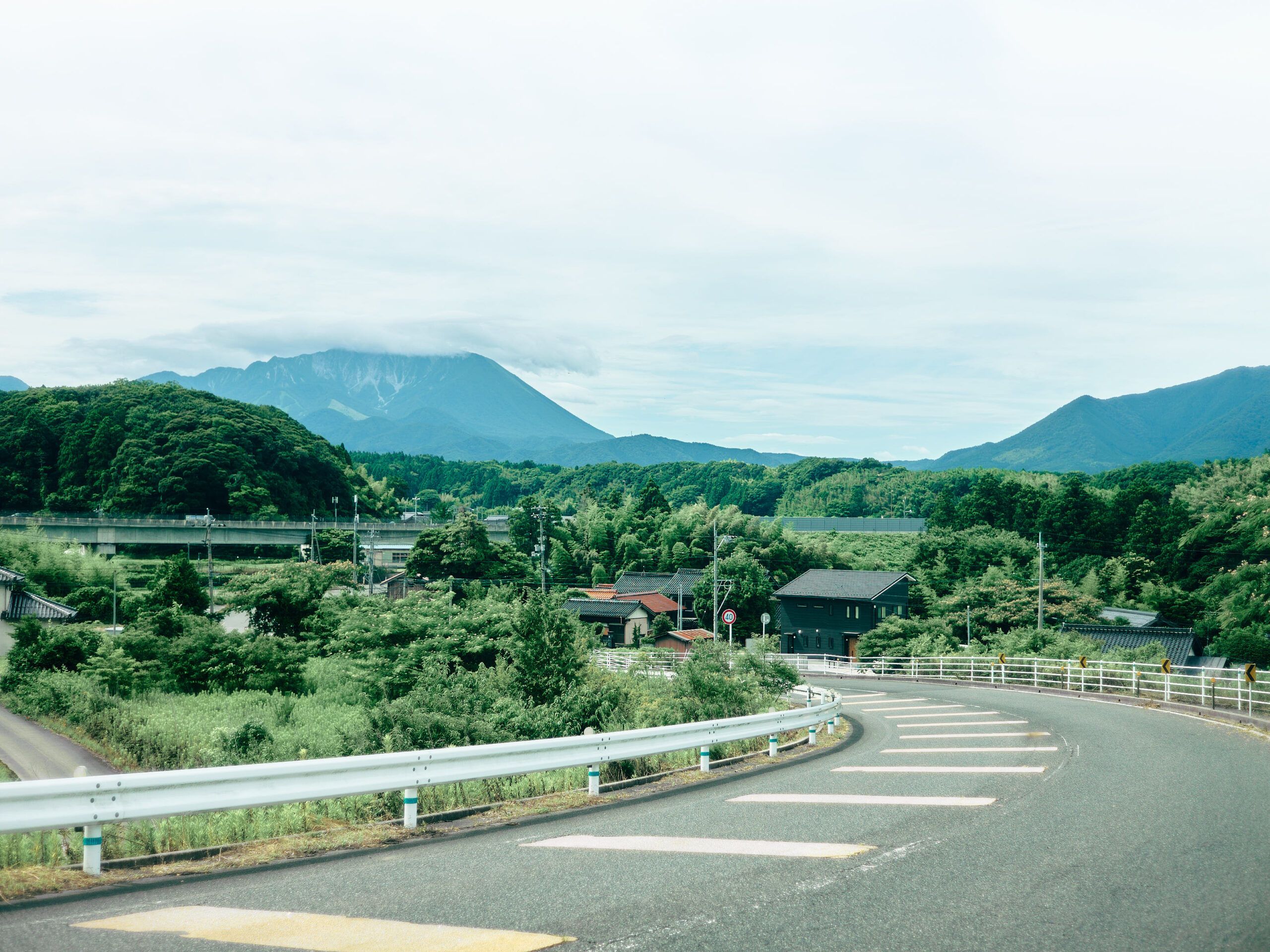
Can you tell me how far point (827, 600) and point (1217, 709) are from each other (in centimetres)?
4169

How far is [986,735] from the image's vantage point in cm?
1617

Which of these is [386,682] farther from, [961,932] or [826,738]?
[961,932]

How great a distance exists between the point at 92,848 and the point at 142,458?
347 ft

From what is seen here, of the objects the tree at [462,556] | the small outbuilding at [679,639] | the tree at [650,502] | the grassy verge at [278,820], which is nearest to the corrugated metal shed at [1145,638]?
the small outbuilding at [679,639]

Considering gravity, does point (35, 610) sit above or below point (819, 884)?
below

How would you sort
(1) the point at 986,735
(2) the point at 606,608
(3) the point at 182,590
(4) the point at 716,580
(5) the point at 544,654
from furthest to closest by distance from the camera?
(2) the point at 606,608, (4) the point at 716,580, (3) the point at 182,590, (5) the point at 544,654, (1) the point at 986,735

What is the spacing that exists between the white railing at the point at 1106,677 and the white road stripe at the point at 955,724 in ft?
15.7

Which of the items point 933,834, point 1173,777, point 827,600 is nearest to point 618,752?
point 933,834

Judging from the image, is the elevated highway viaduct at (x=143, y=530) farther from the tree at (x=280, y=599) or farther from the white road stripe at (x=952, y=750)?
the white road stripe at (x=952, y=750)

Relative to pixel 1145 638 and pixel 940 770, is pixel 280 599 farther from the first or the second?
pixel 1145 638

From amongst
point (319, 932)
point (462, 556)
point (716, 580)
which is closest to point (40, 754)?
point (319, 932)

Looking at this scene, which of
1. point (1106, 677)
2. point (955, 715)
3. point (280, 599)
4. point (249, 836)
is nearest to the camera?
point (249, 836)

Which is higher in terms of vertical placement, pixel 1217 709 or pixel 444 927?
pixel 444 927

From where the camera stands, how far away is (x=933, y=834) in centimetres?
772
